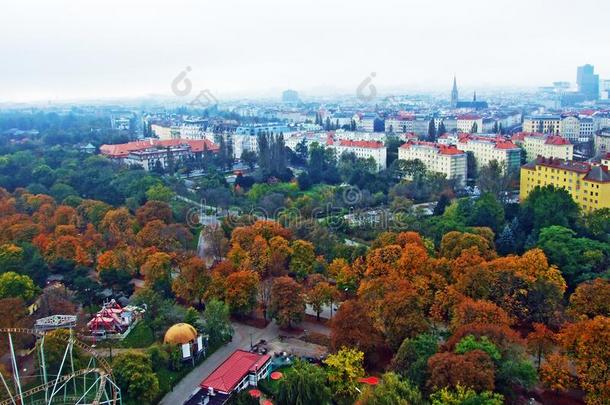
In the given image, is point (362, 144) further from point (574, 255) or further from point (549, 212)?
point (574, 255)

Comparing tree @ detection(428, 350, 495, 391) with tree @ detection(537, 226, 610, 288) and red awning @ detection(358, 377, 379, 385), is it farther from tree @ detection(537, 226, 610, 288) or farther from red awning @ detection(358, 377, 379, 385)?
tree @ detection(537, 226, 610, 288)

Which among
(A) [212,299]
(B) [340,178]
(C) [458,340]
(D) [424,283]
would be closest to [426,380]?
(C) [458,340]

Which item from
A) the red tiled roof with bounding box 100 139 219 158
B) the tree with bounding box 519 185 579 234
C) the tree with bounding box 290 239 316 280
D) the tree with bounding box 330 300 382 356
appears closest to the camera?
the tree with bounding box 330 300 382 356

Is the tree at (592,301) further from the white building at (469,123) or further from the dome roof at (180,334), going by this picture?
the white building at (469,123)

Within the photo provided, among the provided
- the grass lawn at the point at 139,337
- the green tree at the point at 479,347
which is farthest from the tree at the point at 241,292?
the green tree at the point at 479,347

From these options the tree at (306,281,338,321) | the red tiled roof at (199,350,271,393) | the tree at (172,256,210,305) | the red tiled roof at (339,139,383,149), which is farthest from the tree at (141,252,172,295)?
the red tiled roof at (339,139,383,149)

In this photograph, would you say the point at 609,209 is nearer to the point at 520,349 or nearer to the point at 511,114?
the point at 520,349

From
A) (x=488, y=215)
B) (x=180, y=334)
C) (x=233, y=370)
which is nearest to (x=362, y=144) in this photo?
(x=488, y=215)
